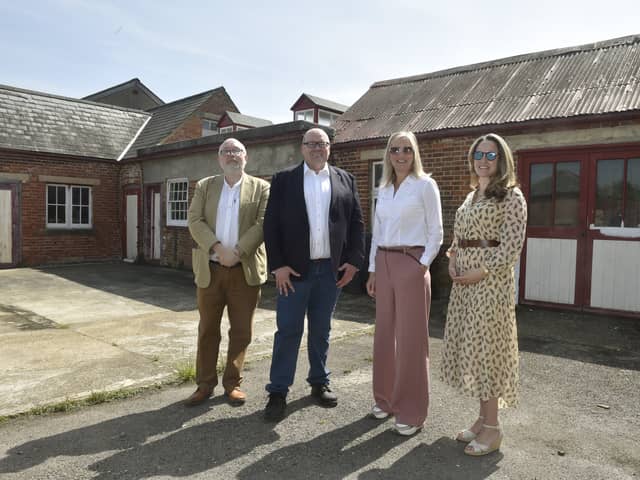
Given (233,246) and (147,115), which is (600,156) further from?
(147,115)

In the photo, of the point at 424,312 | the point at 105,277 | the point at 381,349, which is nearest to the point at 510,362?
the point at 424,312

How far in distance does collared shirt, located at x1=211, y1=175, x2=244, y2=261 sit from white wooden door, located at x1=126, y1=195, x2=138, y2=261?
40.2 feet

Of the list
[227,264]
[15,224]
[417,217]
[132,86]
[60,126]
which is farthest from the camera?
[132,86]

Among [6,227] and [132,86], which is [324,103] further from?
[132,86]

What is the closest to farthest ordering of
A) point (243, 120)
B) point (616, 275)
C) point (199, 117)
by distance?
point (616, 275) → point (199, 117) → point (243, 120)

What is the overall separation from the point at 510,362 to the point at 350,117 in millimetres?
8617

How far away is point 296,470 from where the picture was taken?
2.90 meters

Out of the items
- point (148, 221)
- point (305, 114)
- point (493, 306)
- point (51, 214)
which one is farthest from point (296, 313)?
point (305, 114)

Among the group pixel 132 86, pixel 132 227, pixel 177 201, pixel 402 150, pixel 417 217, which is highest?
pixel 132 86

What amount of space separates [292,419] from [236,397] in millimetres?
528

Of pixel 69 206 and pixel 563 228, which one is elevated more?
pixel 69 206

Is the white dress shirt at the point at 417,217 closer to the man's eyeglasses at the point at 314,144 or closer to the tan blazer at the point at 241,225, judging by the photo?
the man's eyeglasses at the point at 314,144

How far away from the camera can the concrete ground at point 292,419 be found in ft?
9.68

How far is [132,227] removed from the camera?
613 inches
